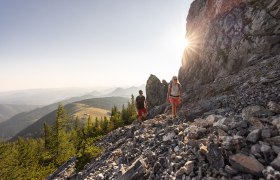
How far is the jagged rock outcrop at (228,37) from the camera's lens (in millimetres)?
29234

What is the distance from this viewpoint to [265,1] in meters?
32.0

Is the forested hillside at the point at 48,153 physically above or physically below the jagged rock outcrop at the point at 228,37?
below

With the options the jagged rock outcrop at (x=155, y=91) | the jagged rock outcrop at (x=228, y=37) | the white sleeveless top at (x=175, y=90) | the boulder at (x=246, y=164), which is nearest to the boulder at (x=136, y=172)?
the boulder at (x=246, y=164)

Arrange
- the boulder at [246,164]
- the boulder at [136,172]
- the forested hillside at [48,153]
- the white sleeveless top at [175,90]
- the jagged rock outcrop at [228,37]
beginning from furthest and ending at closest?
1. the forested hillside at [48,153]
2. the jagged rock outcrop at [228,37]
3. the white sleeveless top at [175,90]
4. the boulder at [136,172]
5. the boulder at [246,164]

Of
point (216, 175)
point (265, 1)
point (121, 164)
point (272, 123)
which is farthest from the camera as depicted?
point (265, 1)

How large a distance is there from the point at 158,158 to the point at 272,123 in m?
5.03

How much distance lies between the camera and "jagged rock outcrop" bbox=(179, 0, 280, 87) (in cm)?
2923

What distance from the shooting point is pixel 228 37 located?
3797cm

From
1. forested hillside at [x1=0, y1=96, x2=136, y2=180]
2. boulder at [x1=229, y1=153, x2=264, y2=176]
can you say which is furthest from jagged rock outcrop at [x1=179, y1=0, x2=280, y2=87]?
boulder at [x1=229, y1=153, x2=264, y2=176]

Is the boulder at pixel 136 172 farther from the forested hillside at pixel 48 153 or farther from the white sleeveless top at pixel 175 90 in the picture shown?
the forested hillside at pixel 48 153

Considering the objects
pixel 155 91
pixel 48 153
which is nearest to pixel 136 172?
pixel 48 153

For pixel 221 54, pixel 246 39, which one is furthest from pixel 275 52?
pixel 221 54

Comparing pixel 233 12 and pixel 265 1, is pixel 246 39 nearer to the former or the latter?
pixel 265 1

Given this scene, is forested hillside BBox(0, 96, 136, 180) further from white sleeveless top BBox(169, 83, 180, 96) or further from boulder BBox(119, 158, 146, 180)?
boulder BBox(119, 158, 146, 180)
